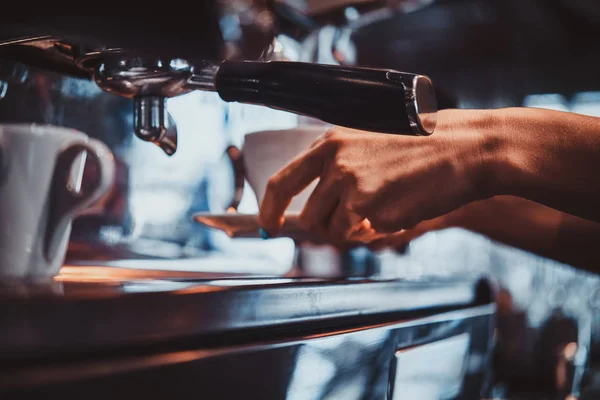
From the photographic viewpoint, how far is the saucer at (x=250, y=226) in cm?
59

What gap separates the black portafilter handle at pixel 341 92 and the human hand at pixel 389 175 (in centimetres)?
10

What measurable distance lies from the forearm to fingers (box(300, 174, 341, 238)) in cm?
13

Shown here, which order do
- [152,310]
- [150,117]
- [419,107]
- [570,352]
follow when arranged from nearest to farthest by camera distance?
1. [152,310]
2. [419,107]
3. [150,117]
4. [570,352]

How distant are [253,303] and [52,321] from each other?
0.11 meters

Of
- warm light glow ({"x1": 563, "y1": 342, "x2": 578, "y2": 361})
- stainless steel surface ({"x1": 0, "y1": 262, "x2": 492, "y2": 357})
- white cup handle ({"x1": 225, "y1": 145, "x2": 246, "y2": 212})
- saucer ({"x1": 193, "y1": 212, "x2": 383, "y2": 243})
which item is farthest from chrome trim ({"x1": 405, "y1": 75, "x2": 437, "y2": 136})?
warm light glow ({"x1": 563, "y1": 342, "x2": 578, "y2": 361})

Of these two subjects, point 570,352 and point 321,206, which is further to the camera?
point 570,352

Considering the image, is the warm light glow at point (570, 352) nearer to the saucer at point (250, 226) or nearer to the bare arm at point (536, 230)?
the bare arm at point (536, 230)

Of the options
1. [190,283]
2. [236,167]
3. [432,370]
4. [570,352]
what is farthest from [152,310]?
[570,352]

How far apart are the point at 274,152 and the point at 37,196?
25 centimetres

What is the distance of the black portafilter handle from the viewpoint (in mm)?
383

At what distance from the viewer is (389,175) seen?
0.51 metres

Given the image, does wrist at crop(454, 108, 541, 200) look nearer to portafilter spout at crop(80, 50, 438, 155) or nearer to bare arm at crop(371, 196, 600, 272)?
portafilter spout at crop(80, 50, 438, 155)

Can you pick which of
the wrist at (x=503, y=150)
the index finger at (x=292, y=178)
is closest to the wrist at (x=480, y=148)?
the wrist at (x=503, y=150)

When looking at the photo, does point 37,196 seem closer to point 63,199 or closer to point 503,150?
point 63,199
